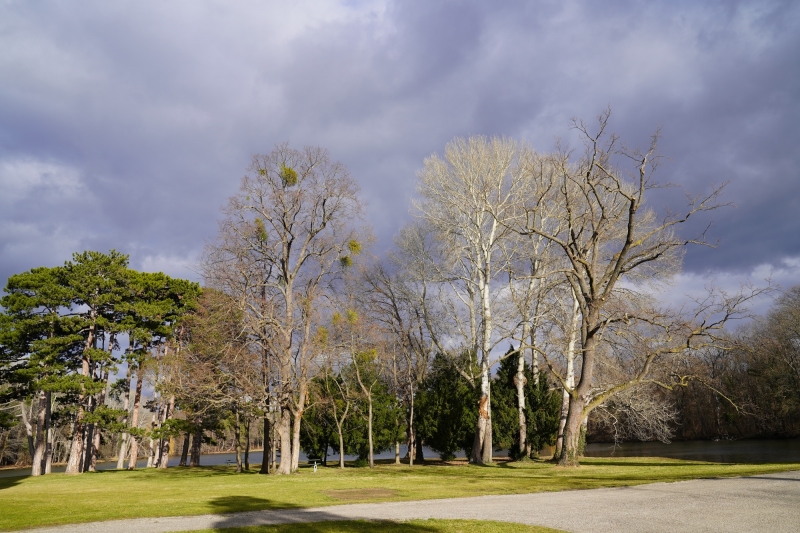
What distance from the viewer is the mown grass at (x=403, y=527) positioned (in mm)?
8469

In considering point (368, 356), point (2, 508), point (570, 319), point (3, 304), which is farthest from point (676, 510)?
point (3, 304)

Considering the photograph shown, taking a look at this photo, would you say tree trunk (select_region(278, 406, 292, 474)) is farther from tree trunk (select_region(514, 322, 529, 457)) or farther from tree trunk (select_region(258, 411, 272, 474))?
tree trunk (select_region(514, 322, 529, 457))

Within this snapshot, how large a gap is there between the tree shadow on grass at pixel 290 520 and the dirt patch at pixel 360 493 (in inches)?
77.4

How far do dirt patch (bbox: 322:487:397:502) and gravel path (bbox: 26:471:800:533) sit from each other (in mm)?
1664

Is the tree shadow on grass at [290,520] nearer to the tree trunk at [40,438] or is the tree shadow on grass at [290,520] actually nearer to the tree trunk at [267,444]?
the tree trunk at [267,444]

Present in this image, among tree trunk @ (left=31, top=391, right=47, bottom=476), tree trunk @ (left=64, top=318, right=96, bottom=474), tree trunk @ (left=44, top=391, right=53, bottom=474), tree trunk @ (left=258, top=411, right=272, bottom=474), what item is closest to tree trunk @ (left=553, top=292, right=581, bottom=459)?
tree trunk @ (left=258, top=411, right=272, bottom=474)

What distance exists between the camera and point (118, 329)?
3259 centimetres

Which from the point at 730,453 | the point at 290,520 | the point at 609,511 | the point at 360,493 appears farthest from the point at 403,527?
the point at 730,453

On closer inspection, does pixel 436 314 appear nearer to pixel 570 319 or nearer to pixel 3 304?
pixel 570 319

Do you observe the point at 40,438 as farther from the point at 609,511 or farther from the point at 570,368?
the point at 609,511

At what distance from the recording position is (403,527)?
897 cm

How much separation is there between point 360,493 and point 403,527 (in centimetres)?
690

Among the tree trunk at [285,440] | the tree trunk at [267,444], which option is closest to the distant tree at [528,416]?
the tree trunk at [285,440]

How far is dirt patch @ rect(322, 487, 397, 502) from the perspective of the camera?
46.9 ft
